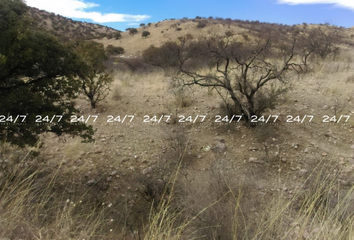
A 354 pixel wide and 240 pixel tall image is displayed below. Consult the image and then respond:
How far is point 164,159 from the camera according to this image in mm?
4730

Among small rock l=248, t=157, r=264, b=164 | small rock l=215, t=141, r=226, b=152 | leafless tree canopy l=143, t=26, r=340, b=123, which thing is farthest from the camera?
leafless tree canopy l=143, t=26, r=340, b=123

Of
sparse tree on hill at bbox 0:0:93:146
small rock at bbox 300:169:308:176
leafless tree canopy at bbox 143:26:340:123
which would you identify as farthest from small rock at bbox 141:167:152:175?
small rock at bbox 300:169:308:176

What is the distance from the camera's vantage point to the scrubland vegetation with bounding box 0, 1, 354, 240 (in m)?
2.03

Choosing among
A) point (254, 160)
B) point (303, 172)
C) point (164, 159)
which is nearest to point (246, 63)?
point (254, 160)

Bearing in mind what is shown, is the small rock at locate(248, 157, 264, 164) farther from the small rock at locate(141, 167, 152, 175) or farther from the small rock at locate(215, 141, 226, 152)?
the small rock at locate(141, 167, 152, 175)

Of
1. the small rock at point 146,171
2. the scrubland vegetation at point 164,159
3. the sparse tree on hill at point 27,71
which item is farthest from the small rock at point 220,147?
the sparse tree on hill at point 27,71

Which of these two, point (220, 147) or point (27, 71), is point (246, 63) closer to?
point (220, 147)

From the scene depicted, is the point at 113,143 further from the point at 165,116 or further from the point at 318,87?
the point at 318,87

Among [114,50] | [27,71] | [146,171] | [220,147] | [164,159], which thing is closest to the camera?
[27,71]

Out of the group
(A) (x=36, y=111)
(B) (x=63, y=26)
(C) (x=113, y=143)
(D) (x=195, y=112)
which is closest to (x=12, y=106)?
(A) (x=36, y=111)

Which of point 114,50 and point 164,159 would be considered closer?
point 164,159

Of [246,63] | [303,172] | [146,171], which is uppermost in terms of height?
[246,63]

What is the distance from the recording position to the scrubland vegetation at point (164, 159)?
2033 millimetres

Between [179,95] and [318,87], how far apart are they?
453cm
